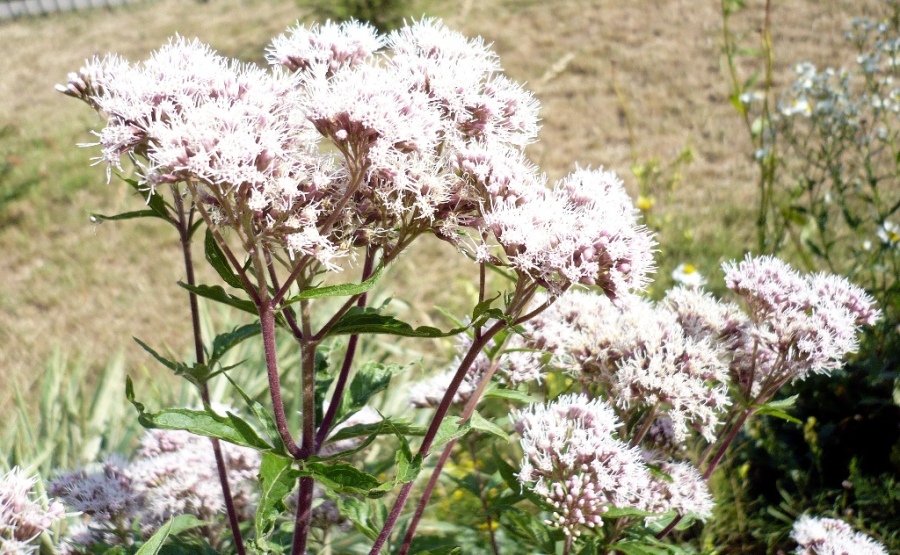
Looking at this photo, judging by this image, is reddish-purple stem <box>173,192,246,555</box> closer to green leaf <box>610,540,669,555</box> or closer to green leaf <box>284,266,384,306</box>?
green leaf <box>284,266,384,306</box>

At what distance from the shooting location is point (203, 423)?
1397mm

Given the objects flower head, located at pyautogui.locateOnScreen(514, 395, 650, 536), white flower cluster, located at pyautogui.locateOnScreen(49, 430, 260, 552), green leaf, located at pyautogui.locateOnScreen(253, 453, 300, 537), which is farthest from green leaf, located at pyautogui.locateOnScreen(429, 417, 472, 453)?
white flower cluster, located at pyautogui.locateOnScreen(49, 430, 260, 552)

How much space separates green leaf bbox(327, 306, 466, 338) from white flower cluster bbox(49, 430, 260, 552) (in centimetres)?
80

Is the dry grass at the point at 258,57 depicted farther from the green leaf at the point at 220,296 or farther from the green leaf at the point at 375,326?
the green leaf at the point at 375,326

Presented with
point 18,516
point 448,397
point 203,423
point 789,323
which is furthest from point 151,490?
point 789,323

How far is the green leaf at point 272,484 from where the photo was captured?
1277mm

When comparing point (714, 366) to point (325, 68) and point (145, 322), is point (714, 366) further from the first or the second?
point (145, 322)

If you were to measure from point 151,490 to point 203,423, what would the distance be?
71 cm

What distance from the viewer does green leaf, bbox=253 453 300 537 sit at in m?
1.28

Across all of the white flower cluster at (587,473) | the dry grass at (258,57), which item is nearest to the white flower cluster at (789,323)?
the white flower cluster at (587,473)

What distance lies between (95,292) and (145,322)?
53 centimetres

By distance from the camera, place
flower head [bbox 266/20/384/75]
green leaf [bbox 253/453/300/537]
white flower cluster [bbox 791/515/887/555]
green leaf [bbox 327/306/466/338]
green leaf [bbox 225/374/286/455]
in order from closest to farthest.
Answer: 1. green leaf [bbox 253/453/300/537]
2. green leaf [bbox 327/306/466/338]
3. green leaf [bbox 225/374/286/455]
4. flower head [bbox 266/20/384/75]
5. white flower cluster [bbox 791/515/887/555]

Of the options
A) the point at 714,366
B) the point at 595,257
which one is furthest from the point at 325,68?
the point at 714,366

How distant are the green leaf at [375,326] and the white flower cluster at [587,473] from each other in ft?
1.26
